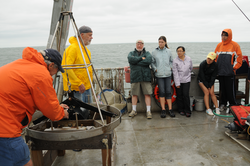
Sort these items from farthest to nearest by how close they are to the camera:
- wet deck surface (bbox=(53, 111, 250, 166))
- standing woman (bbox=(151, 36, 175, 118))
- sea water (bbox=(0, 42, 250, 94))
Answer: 1. sea water (bbox=(0, 42, 250, 94))
2. standing woman (bbox=(151, 36, 175, 118))
3. wet deck surface (bbox=(53, 111, 250, 166))

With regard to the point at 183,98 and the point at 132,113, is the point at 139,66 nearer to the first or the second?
the point at 132,113

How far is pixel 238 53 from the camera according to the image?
4.80m

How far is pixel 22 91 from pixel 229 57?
4.66m

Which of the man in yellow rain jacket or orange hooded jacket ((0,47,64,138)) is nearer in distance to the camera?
orange hooded jacket ((0,47,64,138))

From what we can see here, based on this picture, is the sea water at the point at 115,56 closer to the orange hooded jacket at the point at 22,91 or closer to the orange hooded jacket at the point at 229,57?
the orange hooded jacket at the point at 229,57

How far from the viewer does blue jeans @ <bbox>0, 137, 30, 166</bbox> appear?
171 cm

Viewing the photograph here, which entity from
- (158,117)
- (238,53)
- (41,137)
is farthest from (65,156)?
(238,53)

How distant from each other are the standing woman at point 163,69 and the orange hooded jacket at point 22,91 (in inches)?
131

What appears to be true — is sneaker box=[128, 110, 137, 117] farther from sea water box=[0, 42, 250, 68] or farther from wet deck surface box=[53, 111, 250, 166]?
sea water box=[0, 42, 250, 68]

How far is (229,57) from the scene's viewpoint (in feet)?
15.8

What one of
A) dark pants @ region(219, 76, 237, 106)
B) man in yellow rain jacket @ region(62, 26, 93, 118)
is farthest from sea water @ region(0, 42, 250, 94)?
man in yellow rain jacket @ region(62, 26, 93, 118)

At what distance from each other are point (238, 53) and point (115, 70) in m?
3.10

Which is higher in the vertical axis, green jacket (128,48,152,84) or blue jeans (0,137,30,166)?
green jacket (128,48,152,84)

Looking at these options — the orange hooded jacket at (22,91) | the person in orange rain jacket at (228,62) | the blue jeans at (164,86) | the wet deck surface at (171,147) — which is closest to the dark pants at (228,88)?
the person in orange rain jacket at (228,62)
